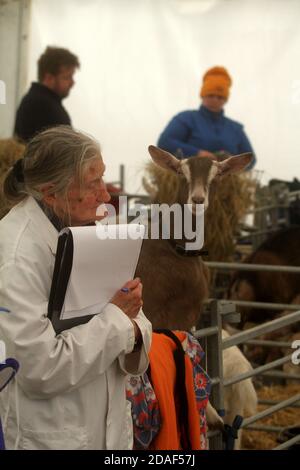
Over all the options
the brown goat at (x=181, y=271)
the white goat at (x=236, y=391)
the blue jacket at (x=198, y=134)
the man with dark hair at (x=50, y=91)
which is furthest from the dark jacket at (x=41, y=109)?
the white goat at (x=236, y=391)

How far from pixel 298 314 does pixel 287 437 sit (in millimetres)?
532

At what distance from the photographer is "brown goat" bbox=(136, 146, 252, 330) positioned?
230 centimetres

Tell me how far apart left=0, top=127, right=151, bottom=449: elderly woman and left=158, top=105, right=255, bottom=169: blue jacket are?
139 cm

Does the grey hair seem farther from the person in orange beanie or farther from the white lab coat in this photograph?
the person in orange beanie

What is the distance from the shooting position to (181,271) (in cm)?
236

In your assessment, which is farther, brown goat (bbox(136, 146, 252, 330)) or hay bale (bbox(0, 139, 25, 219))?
hay bale (bbox(0, 139, 25, 219))

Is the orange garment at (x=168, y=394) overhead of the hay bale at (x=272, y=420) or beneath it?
overhead

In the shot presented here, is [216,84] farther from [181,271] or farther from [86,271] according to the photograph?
[86,271]

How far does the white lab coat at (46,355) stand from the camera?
47.5 inches

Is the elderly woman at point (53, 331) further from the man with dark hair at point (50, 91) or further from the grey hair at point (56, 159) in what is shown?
the man with dark hair at point (50, 91)

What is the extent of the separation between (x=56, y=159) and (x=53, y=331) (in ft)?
0.95

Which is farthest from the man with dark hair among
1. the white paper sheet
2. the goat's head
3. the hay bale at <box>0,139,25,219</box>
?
the white paper sheet

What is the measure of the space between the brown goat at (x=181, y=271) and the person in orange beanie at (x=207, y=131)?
0.99ft

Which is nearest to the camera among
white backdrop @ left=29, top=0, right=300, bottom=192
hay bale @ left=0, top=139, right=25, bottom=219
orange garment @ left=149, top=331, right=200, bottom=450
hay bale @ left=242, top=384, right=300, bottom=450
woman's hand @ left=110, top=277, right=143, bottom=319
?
woman's hand @ left=110, top=277, right=143, bottom=319
